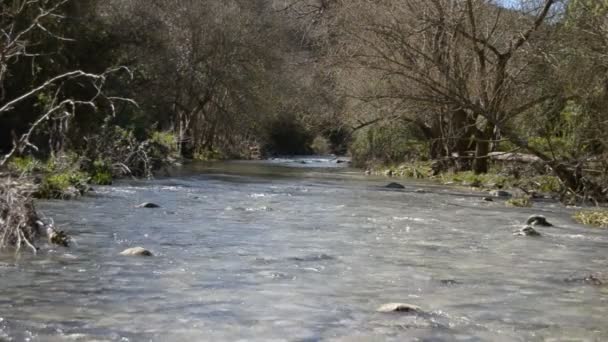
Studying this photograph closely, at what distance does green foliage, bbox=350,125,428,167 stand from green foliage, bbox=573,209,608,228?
19.9 meters

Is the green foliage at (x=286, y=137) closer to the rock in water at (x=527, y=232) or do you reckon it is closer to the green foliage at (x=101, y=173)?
the green foliage at (x=101, y=173)

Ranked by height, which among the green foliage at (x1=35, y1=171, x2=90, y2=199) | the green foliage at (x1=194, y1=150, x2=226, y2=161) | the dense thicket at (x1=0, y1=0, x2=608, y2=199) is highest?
the dense thicket at (x1=0, y1=0, x2=608, y2=199)

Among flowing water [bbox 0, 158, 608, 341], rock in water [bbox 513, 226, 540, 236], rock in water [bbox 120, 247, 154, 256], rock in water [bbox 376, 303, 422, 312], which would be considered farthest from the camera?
rock in water [bbox 513, 226, 540, 236]

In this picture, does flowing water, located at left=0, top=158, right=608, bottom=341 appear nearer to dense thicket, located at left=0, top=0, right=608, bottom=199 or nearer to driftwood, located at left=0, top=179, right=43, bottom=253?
driftwood, located at left=0, top=179, right=43, bottom=253

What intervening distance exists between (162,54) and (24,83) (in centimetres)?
1448

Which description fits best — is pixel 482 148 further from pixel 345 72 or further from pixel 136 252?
pixel 136 252

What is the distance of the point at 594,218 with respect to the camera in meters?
16.5

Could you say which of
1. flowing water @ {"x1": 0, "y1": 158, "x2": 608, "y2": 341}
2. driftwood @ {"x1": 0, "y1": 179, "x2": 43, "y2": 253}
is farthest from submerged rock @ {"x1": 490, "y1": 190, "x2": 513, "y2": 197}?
driftwood @ {"x1": 0, "y1": 179, "x2": 43, "y2": 253}

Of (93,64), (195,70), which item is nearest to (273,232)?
(93,64)

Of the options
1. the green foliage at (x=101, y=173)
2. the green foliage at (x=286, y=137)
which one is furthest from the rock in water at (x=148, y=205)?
the green foliage at (x=286, y=137)

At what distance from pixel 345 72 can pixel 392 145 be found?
26.9 feet

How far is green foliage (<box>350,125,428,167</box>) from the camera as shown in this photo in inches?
1494

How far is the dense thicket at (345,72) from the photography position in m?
19.6

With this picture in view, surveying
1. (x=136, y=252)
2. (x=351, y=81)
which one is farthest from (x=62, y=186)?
(x=351, y=81)
